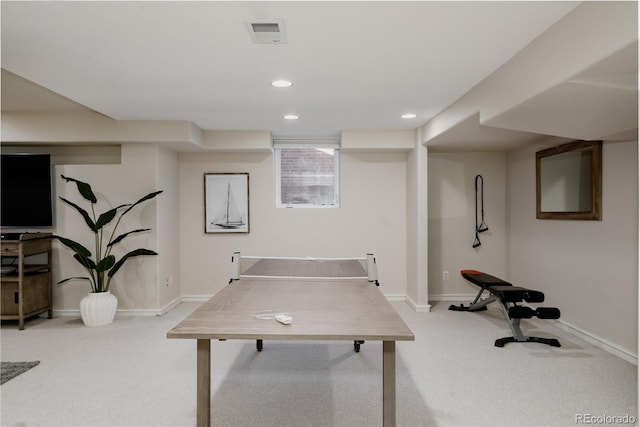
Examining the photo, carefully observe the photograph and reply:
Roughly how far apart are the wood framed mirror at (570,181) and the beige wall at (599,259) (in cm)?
7

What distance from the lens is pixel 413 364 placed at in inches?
116

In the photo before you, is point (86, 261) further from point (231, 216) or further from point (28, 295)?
point (231, 216)

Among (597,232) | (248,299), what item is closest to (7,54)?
(248,299)

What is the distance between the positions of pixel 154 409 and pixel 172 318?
2077 millimetres

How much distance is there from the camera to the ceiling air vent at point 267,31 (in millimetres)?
1976

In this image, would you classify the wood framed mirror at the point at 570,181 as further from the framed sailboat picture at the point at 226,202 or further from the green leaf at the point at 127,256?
the green leaf at the point at 127,256

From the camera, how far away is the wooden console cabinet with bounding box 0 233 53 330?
3.83 m

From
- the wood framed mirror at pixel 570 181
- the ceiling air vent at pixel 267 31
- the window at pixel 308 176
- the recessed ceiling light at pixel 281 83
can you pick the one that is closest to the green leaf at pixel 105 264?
the window at pixel 308 176

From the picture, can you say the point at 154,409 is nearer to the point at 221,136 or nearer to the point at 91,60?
the point at 91,60

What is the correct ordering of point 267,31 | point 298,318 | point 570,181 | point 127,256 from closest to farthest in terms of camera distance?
point 298,318 < point 267,31 < point 570,181 < point 127,256

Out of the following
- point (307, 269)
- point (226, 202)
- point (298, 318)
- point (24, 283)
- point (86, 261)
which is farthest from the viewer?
point (226, 202)

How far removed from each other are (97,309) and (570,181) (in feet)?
16.2

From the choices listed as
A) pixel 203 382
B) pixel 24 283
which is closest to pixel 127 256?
pixel 24 283

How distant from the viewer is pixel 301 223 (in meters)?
5.17
